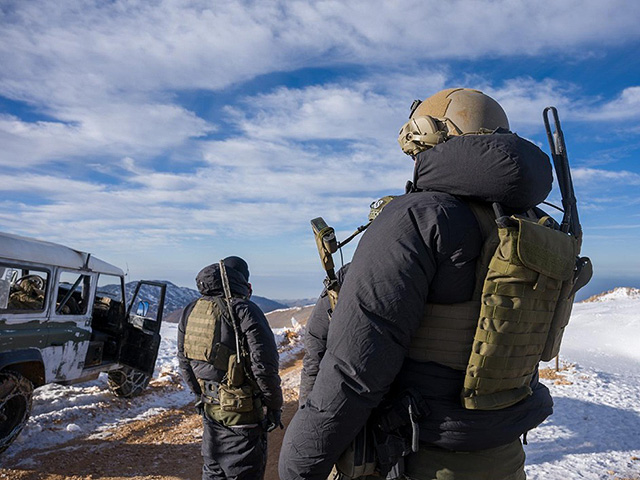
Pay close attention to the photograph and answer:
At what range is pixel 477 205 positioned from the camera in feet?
5.65

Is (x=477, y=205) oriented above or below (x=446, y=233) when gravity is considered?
above

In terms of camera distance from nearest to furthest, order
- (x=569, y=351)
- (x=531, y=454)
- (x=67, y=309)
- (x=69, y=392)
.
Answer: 1. (x=531, y=454)
2. (x=67, y=309)
3. (x=69, y=392)
4. (x=569, y=351)

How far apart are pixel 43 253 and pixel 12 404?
6.52 ft

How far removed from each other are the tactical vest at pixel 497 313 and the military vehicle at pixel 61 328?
20.1 feet

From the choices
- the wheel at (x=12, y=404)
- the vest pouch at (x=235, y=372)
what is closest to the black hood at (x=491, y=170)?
the vest pouch at (x=235, y=372)

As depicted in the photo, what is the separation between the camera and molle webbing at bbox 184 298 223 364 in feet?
14.4

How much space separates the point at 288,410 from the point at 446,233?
7.20 metres

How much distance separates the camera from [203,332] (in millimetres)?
4422

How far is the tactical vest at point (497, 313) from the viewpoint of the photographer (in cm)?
159

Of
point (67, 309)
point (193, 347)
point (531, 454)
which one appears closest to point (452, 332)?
point (193, 347)

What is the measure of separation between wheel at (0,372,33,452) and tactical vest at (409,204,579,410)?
6.15 m

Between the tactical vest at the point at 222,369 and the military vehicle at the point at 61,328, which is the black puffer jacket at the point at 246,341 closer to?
the tactical vest at the point at 222,369

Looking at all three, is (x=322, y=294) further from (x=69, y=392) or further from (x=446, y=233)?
(x=69, y=392)

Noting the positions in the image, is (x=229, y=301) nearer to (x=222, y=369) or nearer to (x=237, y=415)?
(x=222, y=369)
